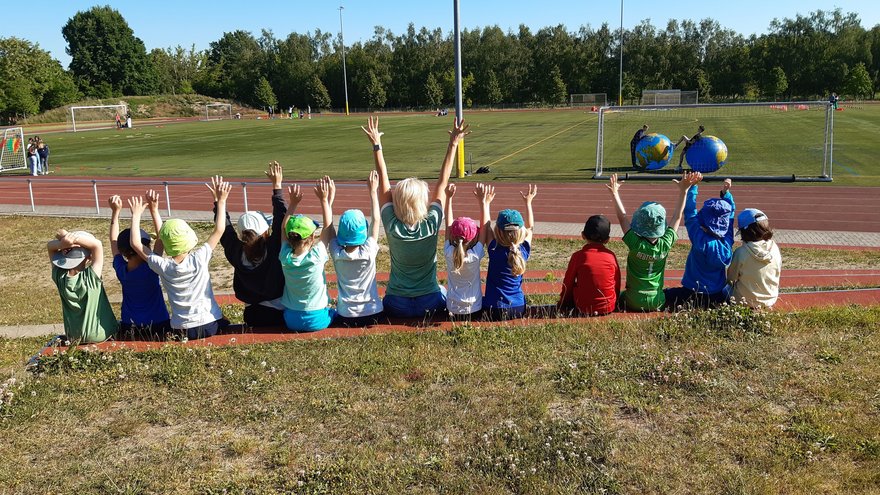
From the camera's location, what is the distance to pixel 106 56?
334 feet

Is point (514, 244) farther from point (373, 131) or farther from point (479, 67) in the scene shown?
point (479, 67)

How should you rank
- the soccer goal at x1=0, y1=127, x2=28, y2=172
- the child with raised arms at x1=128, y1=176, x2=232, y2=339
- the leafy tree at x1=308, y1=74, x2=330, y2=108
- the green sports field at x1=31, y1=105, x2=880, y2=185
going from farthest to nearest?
the leafy tree at x1=308, y1=74, x2=330, y2=108 → the soccer goal at x1=0, y1=127, x2=28, y2=172 → the green sports field at x1=31, y1=105, x2=880, y2=185 → the child with raised arms at x1=128, y1=176, x2=232, y2=339

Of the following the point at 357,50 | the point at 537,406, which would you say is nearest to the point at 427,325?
the point at 537,406

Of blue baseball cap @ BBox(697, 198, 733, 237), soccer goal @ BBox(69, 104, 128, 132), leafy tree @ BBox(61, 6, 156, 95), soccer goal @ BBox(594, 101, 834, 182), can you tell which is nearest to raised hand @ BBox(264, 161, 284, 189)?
blue baseball cap @ BBox(697, 198, 733, 237)

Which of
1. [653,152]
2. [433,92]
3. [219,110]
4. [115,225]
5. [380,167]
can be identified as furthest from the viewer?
[433,92]

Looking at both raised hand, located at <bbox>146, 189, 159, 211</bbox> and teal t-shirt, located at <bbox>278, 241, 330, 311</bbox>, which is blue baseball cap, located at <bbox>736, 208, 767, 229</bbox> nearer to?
teal t-shirt, located at <bbox>278, 241, 330, 311</bbox>

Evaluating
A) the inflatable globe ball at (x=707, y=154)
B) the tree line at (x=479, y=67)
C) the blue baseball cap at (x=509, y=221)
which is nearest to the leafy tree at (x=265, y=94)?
the tree line at (x=479, y=67)

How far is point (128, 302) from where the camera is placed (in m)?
5.77

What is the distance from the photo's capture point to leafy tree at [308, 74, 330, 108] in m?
93.9

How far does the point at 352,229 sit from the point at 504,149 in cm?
2467

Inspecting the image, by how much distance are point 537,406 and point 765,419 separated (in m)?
1.30

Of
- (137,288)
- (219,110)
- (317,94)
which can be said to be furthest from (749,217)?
(317,94)

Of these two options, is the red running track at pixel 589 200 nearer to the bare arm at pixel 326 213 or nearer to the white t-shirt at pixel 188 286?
the white t-shirt at pixel 188 286

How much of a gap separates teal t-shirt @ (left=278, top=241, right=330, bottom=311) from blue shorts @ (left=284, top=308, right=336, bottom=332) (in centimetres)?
3
